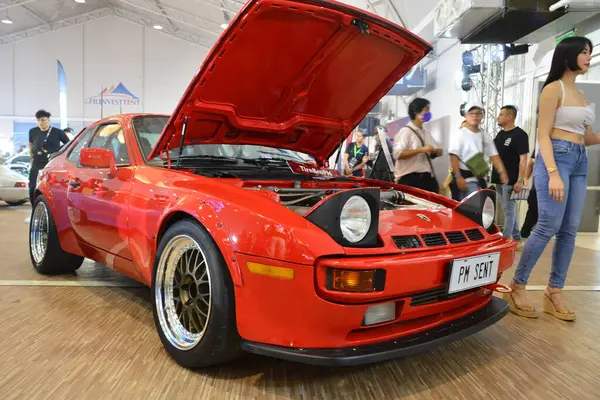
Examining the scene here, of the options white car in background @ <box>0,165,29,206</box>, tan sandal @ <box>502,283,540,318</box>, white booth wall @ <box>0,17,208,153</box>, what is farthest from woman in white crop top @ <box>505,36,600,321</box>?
white booth wall @ <box>0,17,208,153</box>

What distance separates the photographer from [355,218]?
59.4 inches

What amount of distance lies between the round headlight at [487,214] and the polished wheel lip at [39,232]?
284 cm

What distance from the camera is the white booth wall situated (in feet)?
60.6

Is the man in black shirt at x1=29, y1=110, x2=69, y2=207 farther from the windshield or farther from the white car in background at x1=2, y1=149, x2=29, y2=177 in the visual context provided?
the white car in background at x1=2, y1=149, x2=29, y2=177

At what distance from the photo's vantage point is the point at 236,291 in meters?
1.51

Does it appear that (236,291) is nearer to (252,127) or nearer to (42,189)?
(252,127)

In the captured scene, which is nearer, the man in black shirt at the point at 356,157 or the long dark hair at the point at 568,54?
the long dark hair at the point at 568,54

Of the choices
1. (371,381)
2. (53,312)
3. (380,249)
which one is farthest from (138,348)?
(380,249)

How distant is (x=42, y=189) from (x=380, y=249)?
8.87 ft

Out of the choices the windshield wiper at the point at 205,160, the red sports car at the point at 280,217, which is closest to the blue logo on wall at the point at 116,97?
the red sports car at the point at 280,217

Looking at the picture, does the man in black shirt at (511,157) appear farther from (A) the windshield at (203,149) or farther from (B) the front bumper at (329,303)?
(B) the front bumper at (329,303)

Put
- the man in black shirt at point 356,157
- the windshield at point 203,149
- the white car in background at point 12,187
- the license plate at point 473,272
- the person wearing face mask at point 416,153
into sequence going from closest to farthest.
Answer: the license plate at point 473,272, the windshield at point 203,149, the person wearing face mask at point 416,153, the man in black shirt at point 356,157, the white car in background at point 12,187

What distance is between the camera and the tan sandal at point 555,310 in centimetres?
246

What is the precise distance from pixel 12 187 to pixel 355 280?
9.78 metres
